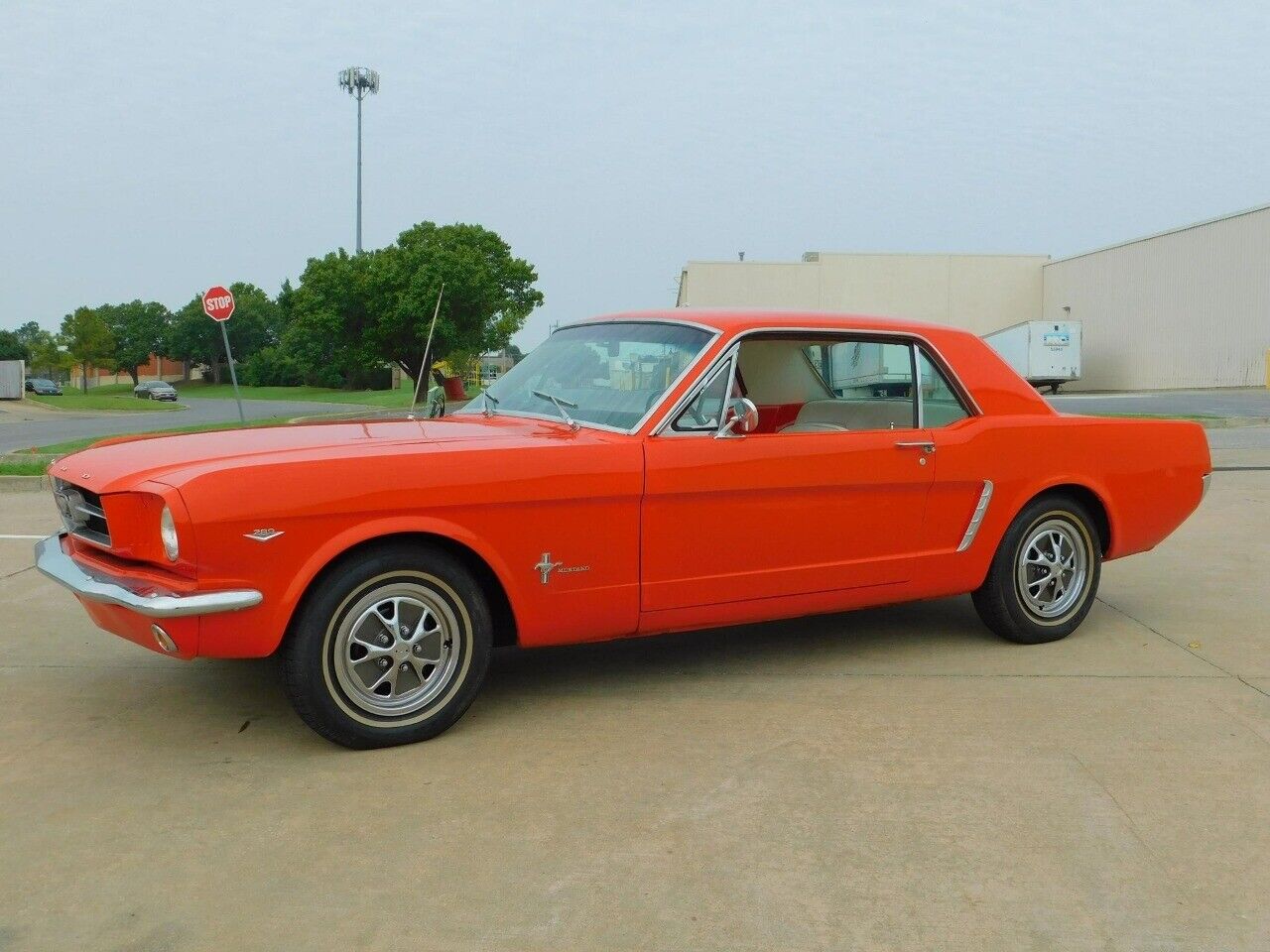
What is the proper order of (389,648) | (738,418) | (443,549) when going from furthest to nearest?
(738,418) → (443,549) → (389,648)

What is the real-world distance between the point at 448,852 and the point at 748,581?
171 cm

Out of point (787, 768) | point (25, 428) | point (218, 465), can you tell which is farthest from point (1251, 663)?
point (25, 428)

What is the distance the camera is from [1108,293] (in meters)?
44.2

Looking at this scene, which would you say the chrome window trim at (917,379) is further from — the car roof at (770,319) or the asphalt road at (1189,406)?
the asphalt road at (1189,406)

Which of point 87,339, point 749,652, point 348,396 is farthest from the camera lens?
point 87,339

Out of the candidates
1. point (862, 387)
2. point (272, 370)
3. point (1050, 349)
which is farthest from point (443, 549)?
point (272, 370)

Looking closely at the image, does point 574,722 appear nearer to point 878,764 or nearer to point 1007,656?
point 878,764

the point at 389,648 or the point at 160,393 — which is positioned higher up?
the point at 160,393

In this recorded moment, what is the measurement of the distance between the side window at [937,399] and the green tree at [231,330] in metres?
104

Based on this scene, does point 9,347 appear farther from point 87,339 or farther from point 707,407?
point 707,407

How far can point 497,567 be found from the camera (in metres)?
3.81

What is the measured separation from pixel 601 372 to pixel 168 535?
182cm

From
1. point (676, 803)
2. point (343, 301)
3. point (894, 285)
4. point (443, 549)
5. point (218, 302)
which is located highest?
point (894, 285)

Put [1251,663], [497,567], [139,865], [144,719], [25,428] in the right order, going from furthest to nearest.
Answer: [25,428] → [1251,663] → [144,719] → [497,567] → [139,865]
